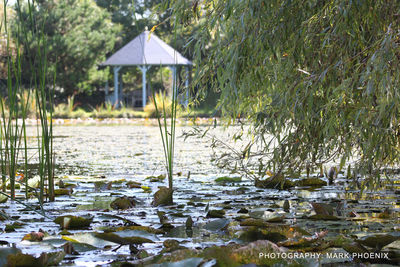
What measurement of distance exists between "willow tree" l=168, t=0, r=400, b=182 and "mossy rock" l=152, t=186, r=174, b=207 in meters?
0.43

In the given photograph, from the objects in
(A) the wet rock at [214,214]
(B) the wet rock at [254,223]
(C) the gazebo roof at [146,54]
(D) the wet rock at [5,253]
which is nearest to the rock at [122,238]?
(D) the wet rock at [5,253]

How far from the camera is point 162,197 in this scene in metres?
2.53

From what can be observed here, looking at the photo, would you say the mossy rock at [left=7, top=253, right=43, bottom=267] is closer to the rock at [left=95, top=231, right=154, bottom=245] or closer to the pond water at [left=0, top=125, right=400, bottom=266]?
the pond water at [left=0, top=125, right=400, bottom=266]

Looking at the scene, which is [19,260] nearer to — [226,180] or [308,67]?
[308,67]

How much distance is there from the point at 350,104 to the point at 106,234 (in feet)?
3.88

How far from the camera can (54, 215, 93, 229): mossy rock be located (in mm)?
1998

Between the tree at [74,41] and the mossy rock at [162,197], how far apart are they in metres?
A: 18.5

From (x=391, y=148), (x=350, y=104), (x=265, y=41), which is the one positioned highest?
(x=265, y=41)

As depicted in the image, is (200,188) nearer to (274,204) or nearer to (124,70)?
(274,204)

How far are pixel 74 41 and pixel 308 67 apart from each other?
64.2ft

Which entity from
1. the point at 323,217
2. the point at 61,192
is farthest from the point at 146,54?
the point at 323,217

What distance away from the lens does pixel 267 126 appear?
98.3 inches

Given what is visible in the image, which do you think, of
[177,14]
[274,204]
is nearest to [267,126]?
[274,204]

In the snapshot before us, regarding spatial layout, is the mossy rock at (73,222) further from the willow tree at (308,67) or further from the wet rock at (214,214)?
the willow tree at (308,67)
